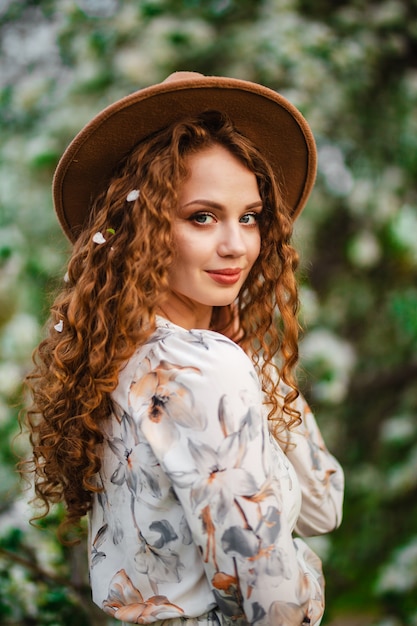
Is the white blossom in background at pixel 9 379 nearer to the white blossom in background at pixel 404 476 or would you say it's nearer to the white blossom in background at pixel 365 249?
the white blossom in background at pixel 365 249

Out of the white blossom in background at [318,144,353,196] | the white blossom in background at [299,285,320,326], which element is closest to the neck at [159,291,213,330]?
the white blossom in background at [299,285,320,326]

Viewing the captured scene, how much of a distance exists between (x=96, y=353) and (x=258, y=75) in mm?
1693

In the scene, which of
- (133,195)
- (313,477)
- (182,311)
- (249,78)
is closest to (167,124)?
(133,195)

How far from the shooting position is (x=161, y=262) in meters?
1.22

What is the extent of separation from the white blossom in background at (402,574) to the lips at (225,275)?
70.4 inches

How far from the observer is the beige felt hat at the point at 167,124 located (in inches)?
49.1

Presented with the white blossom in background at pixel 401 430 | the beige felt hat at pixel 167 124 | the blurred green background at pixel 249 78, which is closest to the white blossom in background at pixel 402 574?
the blurred green background at pixel 249 78

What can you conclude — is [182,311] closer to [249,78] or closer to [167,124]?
[167,124]

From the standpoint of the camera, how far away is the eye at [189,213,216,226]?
1269 millimetres

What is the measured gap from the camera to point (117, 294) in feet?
4.09

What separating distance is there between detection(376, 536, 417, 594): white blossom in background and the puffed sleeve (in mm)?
1153

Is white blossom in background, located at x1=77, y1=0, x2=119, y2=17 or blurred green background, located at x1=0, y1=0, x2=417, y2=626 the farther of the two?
white blossom in background, located at x1=77, y1=0, x2=119, y2=17

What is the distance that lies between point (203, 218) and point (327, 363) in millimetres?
1322

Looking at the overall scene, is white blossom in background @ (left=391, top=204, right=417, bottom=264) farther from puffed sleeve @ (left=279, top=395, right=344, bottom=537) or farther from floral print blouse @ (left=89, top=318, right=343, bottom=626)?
floral print blouse @ (left=89, top=318, right=343, bottom=626)
